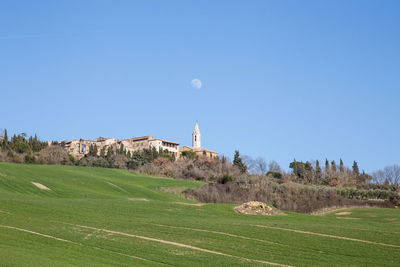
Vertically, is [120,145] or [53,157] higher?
[120,145]

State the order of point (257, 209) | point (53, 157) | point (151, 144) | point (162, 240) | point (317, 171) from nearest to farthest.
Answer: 1. point (162, 240)
2. point (257, 209)
3. point (53, 157)
4. point (317, 171)
5. point (151, 144)

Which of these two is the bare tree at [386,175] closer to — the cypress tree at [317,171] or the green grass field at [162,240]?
the cypress tree at [317,171]

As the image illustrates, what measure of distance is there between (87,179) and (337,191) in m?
47.3

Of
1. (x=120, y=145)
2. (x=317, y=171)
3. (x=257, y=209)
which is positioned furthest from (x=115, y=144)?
(x=257, y=209)

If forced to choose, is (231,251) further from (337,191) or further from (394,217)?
(337,191)

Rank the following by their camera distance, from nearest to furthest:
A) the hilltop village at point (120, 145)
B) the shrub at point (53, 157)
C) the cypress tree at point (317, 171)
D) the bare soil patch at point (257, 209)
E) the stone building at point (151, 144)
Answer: the bare soil patch at point (257, 209)
the shrub at point (53, 157)
the cypress tree at point (317, 171)
the hilltop village at point (120, 145)
the stone building at point (151, 144)

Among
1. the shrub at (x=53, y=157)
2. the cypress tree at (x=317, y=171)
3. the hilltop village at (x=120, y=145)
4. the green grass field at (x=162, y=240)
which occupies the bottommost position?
the green grass field at (x=162, y=240)

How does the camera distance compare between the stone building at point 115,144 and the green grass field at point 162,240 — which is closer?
the green grass field at point 162,240

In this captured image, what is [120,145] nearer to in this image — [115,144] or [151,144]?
[115,144]

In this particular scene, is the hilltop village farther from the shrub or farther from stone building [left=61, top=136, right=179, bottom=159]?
the shrub

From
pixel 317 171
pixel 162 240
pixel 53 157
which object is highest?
pixel 53 157

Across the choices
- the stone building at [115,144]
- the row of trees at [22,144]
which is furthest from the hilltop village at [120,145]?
the row of trees at [22,144]

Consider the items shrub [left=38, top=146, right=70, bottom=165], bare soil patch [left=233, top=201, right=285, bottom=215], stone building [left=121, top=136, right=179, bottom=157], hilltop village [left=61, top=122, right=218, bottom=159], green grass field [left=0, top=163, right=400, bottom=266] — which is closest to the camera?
green grass field [left=0, top=163, right=400, bottom=266]

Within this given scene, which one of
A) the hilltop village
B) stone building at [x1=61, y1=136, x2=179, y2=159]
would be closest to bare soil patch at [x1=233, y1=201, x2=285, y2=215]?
the hilltop village
